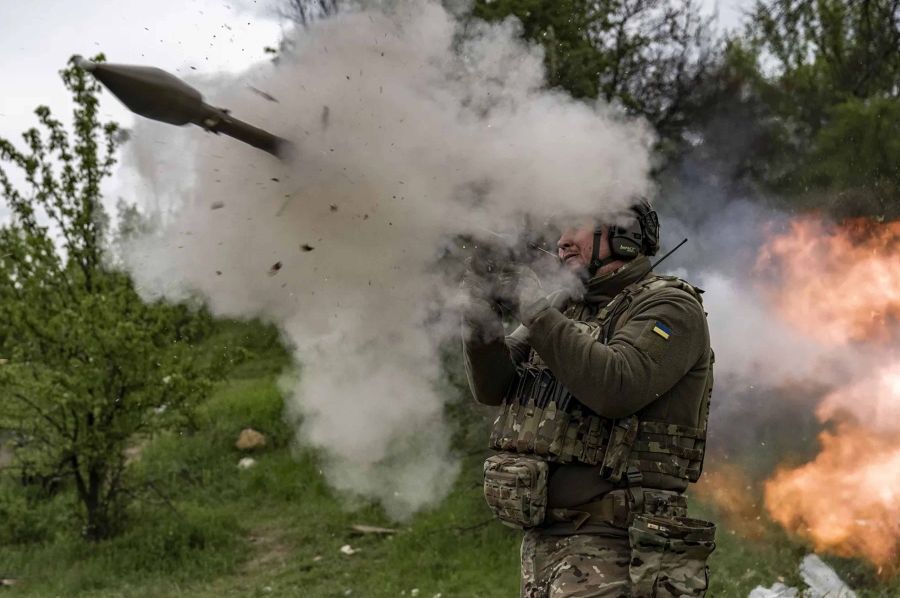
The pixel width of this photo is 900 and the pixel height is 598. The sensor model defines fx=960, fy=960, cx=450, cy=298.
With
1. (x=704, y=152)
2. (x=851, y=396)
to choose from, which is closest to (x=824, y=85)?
(x=704, y=152)

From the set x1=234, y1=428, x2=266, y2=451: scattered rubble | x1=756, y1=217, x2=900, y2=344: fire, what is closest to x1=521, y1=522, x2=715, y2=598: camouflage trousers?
x1=756, y1=217, x2=900, y2=344: fire

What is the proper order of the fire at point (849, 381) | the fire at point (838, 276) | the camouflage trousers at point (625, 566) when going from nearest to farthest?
the camouflage trousers at point (625, 566)
the fire at point (849, 381)
the fire at point (838, 276)

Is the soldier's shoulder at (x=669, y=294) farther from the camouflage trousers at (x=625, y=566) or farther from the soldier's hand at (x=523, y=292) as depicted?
the camouflage trousers at (x=625, y=566)

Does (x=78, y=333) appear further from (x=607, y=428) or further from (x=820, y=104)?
(x=820, y=104)

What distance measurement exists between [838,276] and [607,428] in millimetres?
5534

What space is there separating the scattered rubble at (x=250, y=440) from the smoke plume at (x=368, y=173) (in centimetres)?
901

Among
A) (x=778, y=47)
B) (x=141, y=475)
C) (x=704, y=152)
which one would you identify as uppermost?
(x=778, y=47)

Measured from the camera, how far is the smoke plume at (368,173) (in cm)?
358

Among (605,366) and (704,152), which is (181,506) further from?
(605,366)

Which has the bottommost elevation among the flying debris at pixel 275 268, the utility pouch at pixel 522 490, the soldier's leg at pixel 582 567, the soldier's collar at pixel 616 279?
the soldier's leg at pixel 582 567

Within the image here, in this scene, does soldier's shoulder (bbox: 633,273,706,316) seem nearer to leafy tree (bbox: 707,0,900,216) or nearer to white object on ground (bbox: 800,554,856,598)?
white object on ground (bbox: 800,554,856,598)

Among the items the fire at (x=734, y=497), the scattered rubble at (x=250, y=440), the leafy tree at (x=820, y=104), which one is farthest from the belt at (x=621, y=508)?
the scattered rubble at (x=250, y=440)

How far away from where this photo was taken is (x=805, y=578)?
6109 mm

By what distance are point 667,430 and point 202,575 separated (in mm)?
6661
